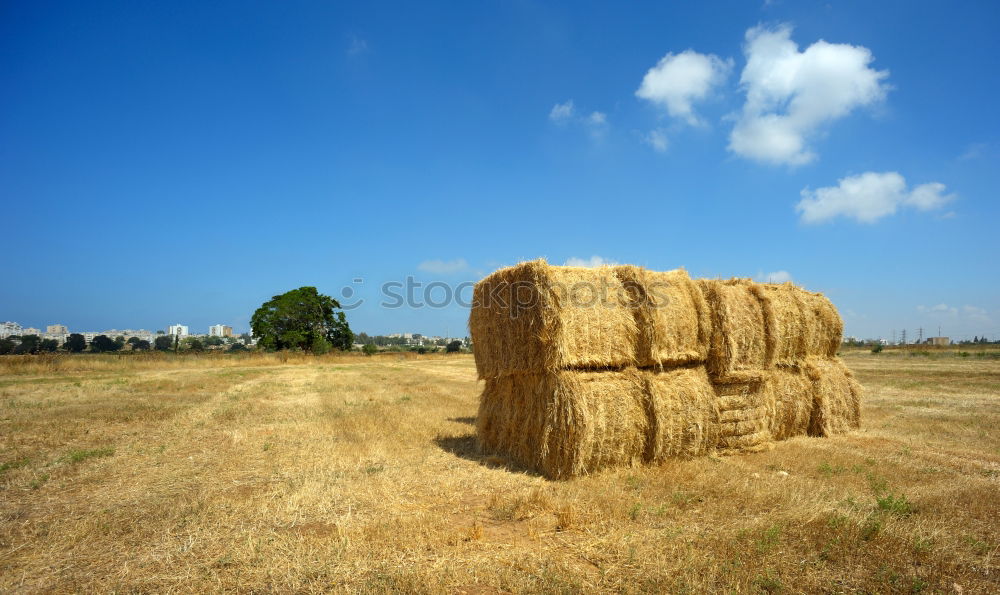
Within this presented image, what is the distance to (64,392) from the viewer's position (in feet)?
54.5

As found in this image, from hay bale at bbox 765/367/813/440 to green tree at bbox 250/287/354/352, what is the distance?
152 feet

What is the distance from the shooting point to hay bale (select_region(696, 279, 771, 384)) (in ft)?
27.8

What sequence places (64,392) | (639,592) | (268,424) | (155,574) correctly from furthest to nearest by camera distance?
(64,392) < (268,424) < (155,574) < (639,592)

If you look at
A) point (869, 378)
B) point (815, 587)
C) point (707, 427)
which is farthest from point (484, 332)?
point (869, 378)

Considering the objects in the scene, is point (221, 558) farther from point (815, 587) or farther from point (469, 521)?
point (815, 587)

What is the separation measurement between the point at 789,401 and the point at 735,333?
2.24 meters

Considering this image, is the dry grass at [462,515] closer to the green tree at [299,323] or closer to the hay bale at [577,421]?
the hay bale at [577,421]

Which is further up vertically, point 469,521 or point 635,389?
point 635,389

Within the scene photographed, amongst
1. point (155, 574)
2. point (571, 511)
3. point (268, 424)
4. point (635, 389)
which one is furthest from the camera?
point (268, 424)

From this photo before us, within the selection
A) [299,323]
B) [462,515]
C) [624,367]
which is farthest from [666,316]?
[299,323]

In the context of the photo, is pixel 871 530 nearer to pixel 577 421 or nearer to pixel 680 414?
pixel 680 414

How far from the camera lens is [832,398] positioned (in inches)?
406

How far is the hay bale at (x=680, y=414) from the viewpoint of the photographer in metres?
7.70

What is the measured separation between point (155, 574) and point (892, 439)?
1153 cm
